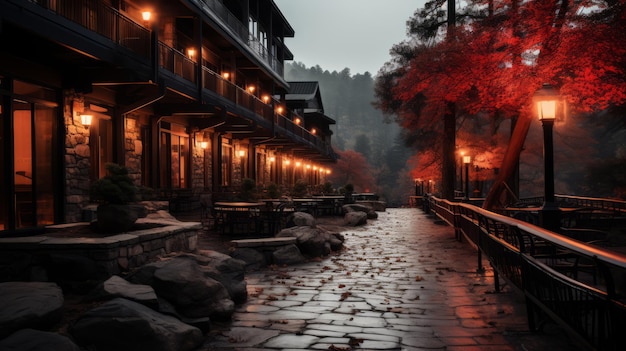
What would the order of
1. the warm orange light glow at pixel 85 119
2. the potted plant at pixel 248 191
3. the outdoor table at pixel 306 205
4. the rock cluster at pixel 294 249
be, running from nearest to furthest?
the rock cluster at pixel 294 249 → the warm orange light glow at pixel 85 119 → the potted plant at pixel 248 191 → the outdoor table at pixel 306 205

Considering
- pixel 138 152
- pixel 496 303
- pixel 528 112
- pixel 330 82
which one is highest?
pixel 330 82

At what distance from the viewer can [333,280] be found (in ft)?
28.5

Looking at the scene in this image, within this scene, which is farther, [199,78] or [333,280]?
[199,78]

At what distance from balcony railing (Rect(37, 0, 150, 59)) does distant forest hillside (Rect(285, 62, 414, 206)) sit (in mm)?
63816

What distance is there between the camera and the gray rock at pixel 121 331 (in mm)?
4652

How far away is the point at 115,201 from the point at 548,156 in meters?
7.22

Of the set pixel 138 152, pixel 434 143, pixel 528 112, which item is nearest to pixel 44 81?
Result: pixel 138 152

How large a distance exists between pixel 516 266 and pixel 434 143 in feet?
104

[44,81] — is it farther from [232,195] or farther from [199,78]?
[232,195]

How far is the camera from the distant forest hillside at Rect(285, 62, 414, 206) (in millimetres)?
96188

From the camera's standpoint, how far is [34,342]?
4.05 meters

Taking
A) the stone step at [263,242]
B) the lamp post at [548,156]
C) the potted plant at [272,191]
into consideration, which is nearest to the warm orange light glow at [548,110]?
the lamp post at [548,156]

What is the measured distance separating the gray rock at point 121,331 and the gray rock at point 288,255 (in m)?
5.43

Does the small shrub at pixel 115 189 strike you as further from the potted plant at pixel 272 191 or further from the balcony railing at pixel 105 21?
the potted plant at pixel 272 191
